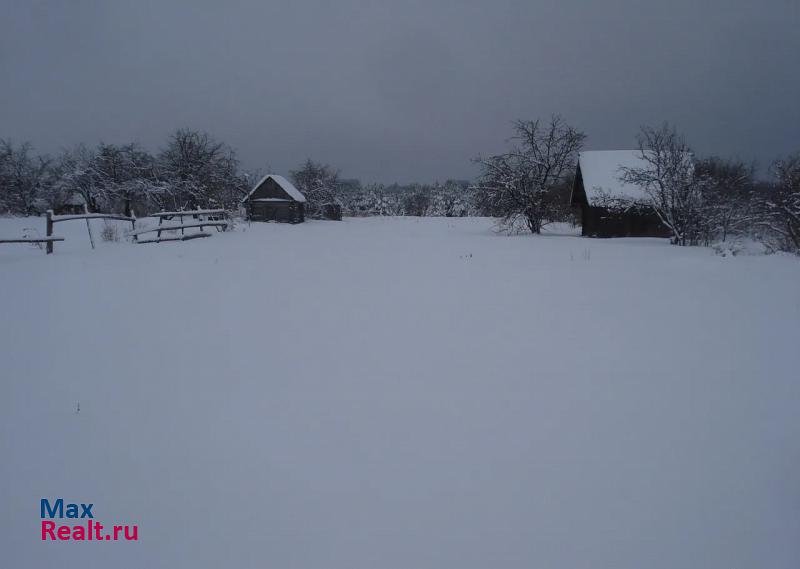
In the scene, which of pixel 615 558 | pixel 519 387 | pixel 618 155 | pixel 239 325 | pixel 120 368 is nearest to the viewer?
pixel 615 558

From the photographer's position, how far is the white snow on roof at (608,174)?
66.2 ft

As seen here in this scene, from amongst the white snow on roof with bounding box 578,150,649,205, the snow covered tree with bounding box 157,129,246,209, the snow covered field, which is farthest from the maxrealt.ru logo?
the snow covered tree with bounding box 157,129,246,209

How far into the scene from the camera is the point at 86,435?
257 cm

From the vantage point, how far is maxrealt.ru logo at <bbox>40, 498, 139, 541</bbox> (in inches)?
75.0

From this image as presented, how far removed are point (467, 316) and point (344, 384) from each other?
2434 mm

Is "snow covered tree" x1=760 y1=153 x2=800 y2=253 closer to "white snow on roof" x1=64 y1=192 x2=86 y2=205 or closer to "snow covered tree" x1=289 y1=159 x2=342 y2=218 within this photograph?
"snow covered tree" x1=289 y1=159 x2=342 y2=218

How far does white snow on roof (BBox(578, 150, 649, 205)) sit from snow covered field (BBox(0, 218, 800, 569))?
16.9 metres

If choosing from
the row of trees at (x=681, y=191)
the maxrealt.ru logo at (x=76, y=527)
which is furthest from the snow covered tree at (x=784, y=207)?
the maxrealt.ru logo at (x=76, y=527)

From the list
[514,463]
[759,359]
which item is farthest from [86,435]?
[759,359]

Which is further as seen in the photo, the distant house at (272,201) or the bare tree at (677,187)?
the distant house at (272,201)

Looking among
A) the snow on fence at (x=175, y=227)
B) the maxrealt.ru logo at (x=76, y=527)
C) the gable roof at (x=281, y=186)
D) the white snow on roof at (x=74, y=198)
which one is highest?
the gable roof at (x=281, y=186)

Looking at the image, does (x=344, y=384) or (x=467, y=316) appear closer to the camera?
(x=344, y=384)

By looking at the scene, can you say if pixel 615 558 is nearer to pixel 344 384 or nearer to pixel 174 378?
pixel 344 384

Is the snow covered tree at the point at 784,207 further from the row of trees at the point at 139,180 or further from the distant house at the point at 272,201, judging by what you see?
the distant house at the point at 272,201
